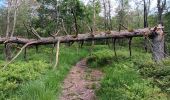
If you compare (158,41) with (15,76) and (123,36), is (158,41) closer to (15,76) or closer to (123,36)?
(123,36)

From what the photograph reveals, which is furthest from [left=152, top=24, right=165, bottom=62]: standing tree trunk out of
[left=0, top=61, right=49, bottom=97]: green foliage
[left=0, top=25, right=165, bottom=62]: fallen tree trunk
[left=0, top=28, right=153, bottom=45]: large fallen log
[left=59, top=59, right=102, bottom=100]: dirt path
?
[left=0, top=61, right=49, bottom=97]: green foliage

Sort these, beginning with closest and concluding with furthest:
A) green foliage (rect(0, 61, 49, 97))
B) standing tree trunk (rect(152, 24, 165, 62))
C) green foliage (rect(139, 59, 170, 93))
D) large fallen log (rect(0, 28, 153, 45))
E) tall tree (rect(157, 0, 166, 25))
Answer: green foliage (rect(0, 61, 49, 97)) → green foliage (rect(139, 59, 170, 93)) → large fallen log (rect(0, 28, 153, 45)) → standing tree trunk (rect(152, 24, 165, 62)) → tall tree (rect(157, 0, 166, 25))

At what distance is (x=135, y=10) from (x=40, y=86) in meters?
58.5

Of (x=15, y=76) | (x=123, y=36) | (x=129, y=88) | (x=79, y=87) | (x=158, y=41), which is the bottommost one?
(x=79, y=87)

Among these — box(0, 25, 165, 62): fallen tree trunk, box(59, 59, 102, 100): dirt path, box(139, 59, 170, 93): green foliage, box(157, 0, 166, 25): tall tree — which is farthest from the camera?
box(157, 0, 166, 25): tall tree

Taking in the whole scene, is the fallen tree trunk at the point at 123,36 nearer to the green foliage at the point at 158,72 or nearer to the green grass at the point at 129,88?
the green foliage at the point at 158,72

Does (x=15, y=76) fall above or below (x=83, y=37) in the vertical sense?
below

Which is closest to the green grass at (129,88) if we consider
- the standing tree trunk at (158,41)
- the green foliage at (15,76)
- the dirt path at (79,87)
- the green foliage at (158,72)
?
the green foliage at (158,72)

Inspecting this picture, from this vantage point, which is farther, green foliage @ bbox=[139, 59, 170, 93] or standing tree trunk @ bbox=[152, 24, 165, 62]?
standing tree trunk @ bbox=[152, 24, 165, 62]

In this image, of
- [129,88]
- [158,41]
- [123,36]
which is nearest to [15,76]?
[129,88]

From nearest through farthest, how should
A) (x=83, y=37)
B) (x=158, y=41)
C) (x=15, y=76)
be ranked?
(x=15, y=76), (x=83, y=37), (x=158, y=41)

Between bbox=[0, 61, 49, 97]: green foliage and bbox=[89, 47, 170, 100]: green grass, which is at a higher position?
bbox=[0, 61, 49, 97]: green foliage

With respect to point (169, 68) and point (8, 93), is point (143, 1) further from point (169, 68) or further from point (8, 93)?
point (8, 93)

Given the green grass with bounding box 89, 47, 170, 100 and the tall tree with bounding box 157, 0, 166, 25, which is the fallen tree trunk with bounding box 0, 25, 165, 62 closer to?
the green grass with bounding box 89, 47, 170, 100
